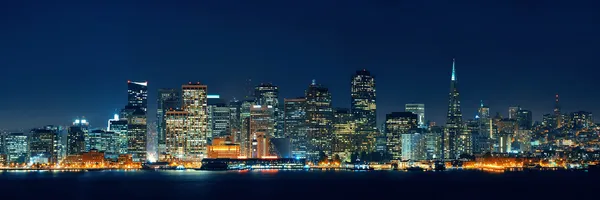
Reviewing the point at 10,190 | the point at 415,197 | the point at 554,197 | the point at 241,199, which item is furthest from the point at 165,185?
the point at 554,197

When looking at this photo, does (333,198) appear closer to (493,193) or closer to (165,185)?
(493,193)

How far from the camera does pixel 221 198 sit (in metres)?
147

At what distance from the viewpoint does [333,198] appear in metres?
145

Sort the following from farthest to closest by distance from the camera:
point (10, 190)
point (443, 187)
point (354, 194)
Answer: point (443, 187) → point (10, 190) → point (354, 194)

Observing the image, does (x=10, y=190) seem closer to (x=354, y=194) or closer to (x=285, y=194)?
(x=285, y=194)

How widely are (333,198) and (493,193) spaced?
28483 millimetres

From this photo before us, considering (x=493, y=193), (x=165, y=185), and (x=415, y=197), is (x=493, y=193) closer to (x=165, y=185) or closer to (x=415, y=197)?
(x=415, y=197)

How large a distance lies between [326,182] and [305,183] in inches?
165

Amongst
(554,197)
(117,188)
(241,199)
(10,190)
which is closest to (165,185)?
(117,188)

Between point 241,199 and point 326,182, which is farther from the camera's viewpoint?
point 326,182

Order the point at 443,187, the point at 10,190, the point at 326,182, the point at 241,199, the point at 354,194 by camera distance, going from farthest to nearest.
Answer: the point at 326,182, the point at 443,187, the point at 10,190, the point at 354,194, the point at 241,199

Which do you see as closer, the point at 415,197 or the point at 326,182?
the point at 415,197

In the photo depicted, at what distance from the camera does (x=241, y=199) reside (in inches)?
5674

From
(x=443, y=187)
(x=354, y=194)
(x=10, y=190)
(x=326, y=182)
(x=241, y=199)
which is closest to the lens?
(x=241, y=199)
